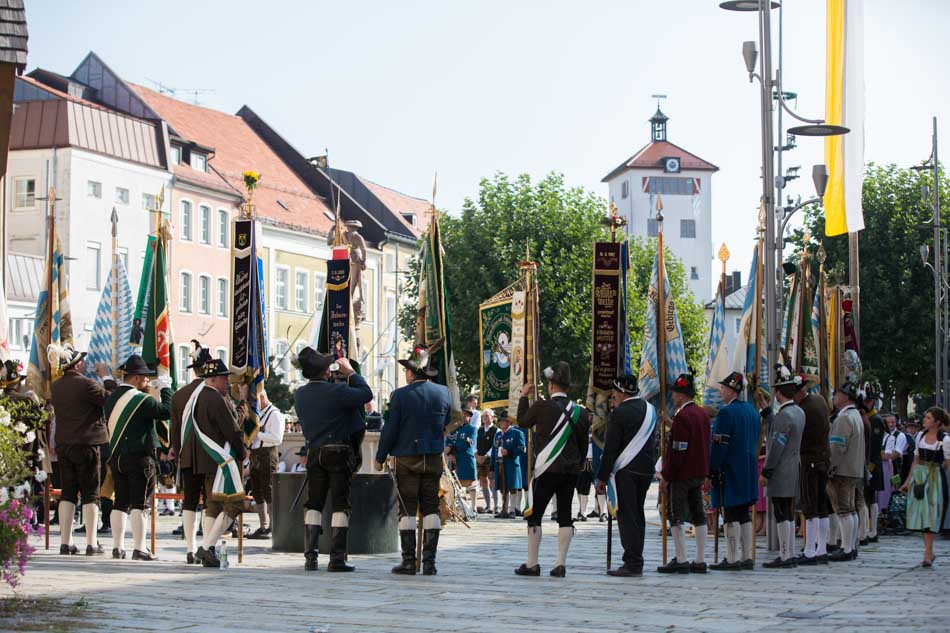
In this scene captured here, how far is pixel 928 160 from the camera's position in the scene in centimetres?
4991

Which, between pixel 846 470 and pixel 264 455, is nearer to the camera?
pixel 846 470

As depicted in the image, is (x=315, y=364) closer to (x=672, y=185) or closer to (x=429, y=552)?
(x=429, y=552)

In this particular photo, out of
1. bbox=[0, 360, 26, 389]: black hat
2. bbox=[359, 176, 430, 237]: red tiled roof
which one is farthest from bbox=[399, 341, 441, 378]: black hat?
bbox=[359, 176, 430, 237]: red tiled roof

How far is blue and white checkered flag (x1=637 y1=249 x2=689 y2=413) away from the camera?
688 inches

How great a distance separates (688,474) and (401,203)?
71.8 metres

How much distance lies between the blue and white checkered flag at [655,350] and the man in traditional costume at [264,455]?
4620 millimetres

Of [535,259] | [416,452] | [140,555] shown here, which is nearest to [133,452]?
[140,555]

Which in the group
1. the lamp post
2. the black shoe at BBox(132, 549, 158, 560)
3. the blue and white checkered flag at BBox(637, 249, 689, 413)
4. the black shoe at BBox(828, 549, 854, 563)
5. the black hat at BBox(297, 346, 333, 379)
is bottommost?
the black shoe at BBox(828, 549, 854, 563)

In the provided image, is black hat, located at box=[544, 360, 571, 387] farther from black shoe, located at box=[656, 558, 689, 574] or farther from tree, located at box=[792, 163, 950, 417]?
tree, located at box=[792, 163, 950, 417]

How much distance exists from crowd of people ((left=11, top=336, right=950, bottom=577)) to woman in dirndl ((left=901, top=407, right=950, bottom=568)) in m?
0.02

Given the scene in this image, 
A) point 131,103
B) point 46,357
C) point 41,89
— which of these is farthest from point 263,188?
point 46,357

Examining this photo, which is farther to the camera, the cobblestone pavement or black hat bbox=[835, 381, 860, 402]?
black hat bbox=[835, 381, 860, 402]

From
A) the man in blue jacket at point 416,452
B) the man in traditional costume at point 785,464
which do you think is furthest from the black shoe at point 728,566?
the man in blue jacket at point 416,452

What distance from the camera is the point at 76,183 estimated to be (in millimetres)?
56375
